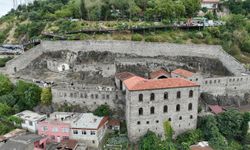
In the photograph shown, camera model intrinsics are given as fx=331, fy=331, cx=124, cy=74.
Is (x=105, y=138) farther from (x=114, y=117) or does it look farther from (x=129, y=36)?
(x=129, y=36)

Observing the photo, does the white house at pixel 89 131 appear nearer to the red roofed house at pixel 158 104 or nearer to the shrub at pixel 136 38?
the red roofed house at pixel 158 104

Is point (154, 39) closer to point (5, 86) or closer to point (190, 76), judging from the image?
point (190, 76)

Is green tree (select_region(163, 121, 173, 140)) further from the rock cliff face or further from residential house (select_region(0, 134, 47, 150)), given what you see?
residential house (select_region(0, 134, 47, 150))

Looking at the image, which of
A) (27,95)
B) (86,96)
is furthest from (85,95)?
(27,95)


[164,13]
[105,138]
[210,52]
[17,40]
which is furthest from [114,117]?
[17,40]

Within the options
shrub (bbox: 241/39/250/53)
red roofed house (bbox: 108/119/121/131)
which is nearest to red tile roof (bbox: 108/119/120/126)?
red roofed house (bbox: 108/119/121/131)

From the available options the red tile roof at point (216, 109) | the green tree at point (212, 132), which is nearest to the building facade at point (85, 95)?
the green tree at point (212, 132)
